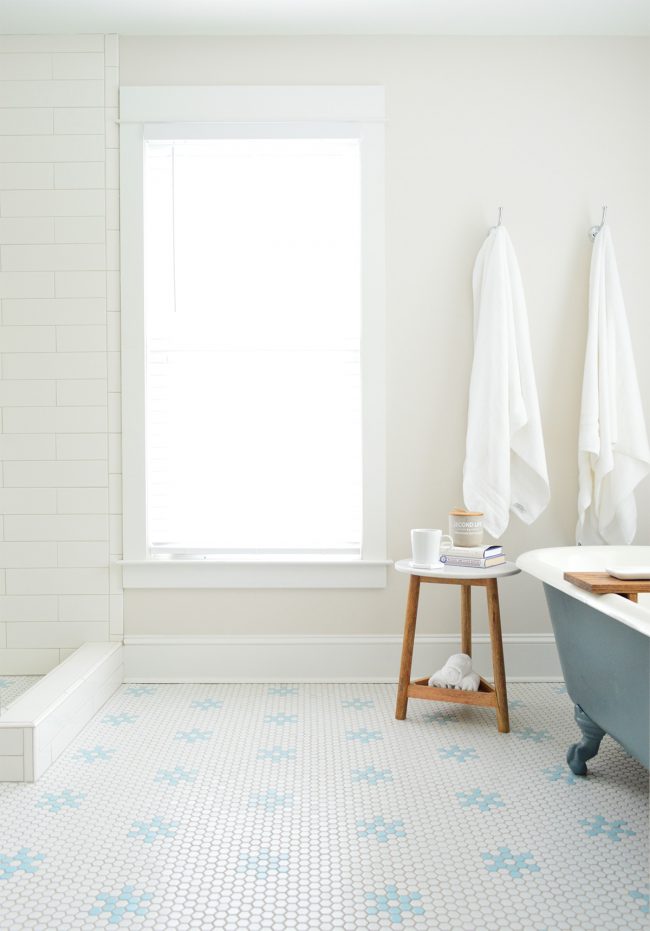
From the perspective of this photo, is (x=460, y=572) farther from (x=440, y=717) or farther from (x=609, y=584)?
(x=609, y=584)

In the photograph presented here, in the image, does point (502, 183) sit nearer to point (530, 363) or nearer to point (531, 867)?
point (530, 363)

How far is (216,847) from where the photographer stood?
1.95 m

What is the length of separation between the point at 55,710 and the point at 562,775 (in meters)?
1.60

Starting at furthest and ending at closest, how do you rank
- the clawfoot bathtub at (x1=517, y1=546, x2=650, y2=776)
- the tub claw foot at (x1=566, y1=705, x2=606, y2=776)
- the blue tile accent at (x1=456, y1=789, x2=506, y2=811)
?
the tub claw foot at (x1=566, y1=705, x2=606, y2=776)
the blue tile accent at (x1=456, y1=789, x2=506, y2=811)
the clawfoot bathtub at (x1=517, y1=546, x2=650, y2=776)

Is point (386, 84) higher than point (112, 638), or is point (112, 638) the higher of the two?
point (386, 84)

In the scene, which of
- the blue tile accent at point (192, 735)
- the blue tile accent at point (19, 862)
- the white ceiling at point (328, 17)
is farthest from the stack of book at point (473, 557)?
the white ceiling at point (328, 17)

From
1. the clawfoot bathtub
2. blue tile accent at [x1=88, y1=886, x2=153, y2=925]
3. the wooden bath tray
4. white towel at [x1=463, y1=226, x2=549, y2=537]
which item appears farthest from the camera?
white towel at [x1=463, y1=226, x2=549, y2=537]

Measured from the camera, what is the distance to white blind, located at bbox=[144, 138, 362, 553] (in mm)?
3258

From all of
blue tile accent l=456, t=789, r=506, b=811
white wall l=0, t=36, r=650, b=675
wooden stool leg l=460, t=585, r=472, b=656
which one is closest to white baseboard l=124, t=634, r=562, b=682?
white wall l=0, t=36, r=650, b=675

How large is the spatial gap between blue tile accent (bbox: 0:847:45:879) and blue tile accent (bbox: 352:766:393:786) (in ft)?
2.98

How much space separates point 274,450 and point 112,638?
41.5 inches

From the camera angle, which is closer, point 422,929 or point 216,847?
point 422,929

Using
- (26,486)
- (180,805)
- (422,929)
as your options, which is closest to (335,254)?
(26,486)

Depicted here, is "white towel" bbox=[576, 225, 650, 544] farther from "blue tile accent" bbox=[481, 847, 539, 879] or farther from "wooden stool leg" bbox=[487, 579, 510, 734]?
"blue tile accent" bbox=[481, 847, 539, 879]
